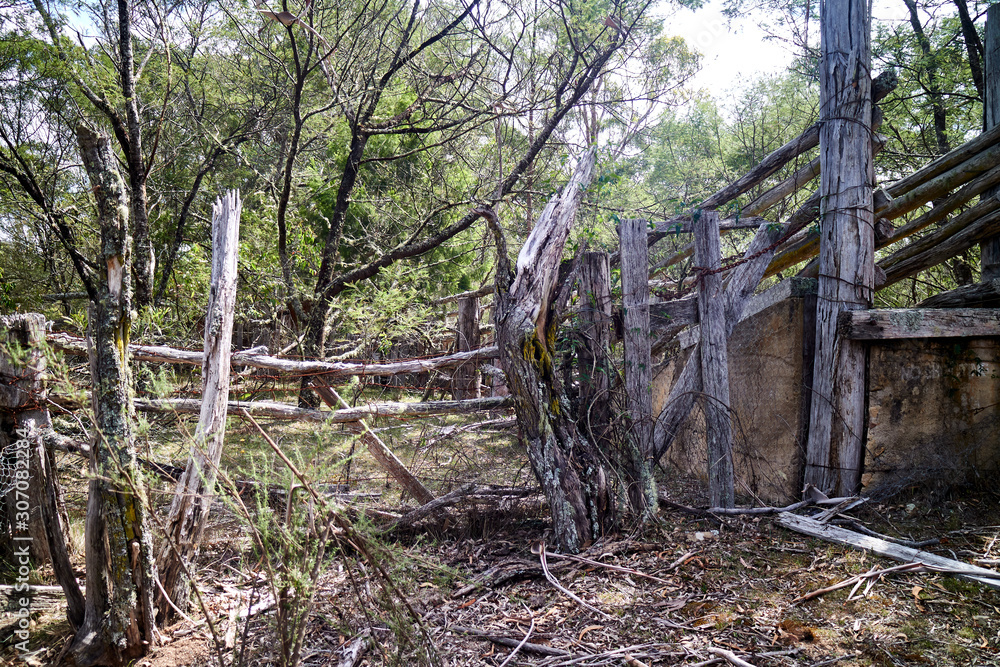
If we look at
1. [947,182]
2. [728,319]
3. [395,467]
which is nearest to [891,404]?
[728,319]

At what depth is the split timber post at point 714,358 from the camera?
4.10m

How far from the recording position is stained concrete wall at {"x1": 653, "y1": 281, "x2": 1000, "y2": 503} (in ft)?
14.3

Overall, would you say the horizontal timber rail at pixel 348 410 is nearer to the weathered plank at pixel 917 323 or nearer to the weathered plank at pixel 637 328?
the weathered plank at pixel 637 328

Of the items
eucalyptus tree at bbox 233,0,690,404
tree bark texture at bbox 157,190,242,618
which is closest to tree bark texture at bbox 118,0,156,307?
eucalyptus tree at bbox 233,0,690,404

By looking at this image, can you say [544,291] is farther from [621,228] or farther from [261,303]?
[261,303]

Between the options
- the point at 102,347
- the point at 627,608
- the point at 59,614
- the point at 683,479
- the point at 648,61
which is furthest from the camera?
the point at 648,61

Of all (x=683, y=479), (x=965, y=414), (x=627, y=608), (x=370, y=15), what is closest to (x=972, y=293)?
(x=965, y=414)

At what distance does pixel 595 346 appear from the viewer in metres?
3.98

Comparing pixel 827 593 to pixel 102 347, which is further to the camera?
pixel 827 593

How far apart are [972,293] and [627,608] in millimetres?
3864

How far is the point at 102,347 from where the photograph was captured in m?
2.73

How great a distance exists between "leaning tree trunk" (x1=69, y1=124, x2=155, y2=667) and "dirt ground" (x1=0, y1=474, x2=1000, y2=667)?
20 cm

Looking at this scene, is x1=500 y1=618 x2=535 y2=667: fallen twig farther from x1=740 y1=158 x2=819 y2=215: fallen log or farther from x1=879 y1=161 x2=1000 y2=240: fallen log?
x1=879 y1=161 x2=1000 y2=240: fallen log

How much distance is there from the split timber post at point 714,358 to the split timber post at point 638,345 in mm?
430
